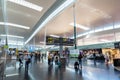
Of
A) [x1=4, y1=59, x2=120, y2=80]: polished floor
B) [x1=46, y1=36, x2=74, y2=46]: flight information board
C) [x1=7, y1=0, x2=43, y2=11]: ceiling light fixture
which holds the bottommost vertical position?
[x1=4, y1=59, x2=120, y2=80]: polished floor

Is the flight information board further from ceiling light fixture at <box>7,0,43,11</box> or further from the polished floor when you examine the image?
ceiling light fixture at <box>7,0,43,11</box>

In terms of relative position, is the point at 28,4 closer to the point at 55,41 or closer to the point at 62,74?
the point at 55,41

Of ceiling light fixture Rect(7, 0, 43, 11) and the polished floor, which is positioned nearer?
the polished floor

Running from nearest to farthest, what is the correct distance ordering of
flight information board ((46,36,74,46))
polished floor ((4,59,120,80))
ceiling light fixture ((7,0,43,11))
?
polished floor ((4,59,120,80)), ceiling light fixture ((7,0,43,11)), flight information board ((46,36,74,46))

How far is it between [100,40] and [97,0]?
14.7m

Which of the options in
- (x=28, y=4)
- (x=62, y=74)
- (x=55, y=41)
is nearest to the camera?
(x=62, y=74)

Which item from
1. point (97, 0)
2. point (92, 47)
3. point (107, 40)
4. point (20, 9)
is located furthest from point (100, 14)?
point (92, 47)

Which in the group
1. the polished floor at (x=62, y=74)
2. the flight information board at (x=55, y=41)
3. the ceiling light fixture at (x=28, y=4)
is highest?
the ceiling light fixture at (x=28, y=4)

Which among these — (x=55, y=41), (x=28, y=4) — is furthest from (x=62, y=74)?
(x=28, y=4)

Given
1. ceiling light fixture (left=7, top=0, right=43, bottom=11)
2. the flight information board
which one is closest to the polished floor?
the flight information board

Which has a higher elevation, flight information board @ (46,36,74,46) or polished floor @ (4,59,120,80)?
flight information board @ (46,36,74,46)

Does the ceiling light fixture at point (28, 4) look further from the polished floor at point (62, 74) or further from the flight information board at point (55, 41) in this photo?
the polished floor at point (62, 74)

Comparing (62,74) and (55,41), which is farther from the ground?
(55,41)

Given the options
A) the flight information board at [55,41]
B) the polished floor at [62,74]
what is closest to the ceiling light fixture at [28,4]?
the flight information board at [55,41]
